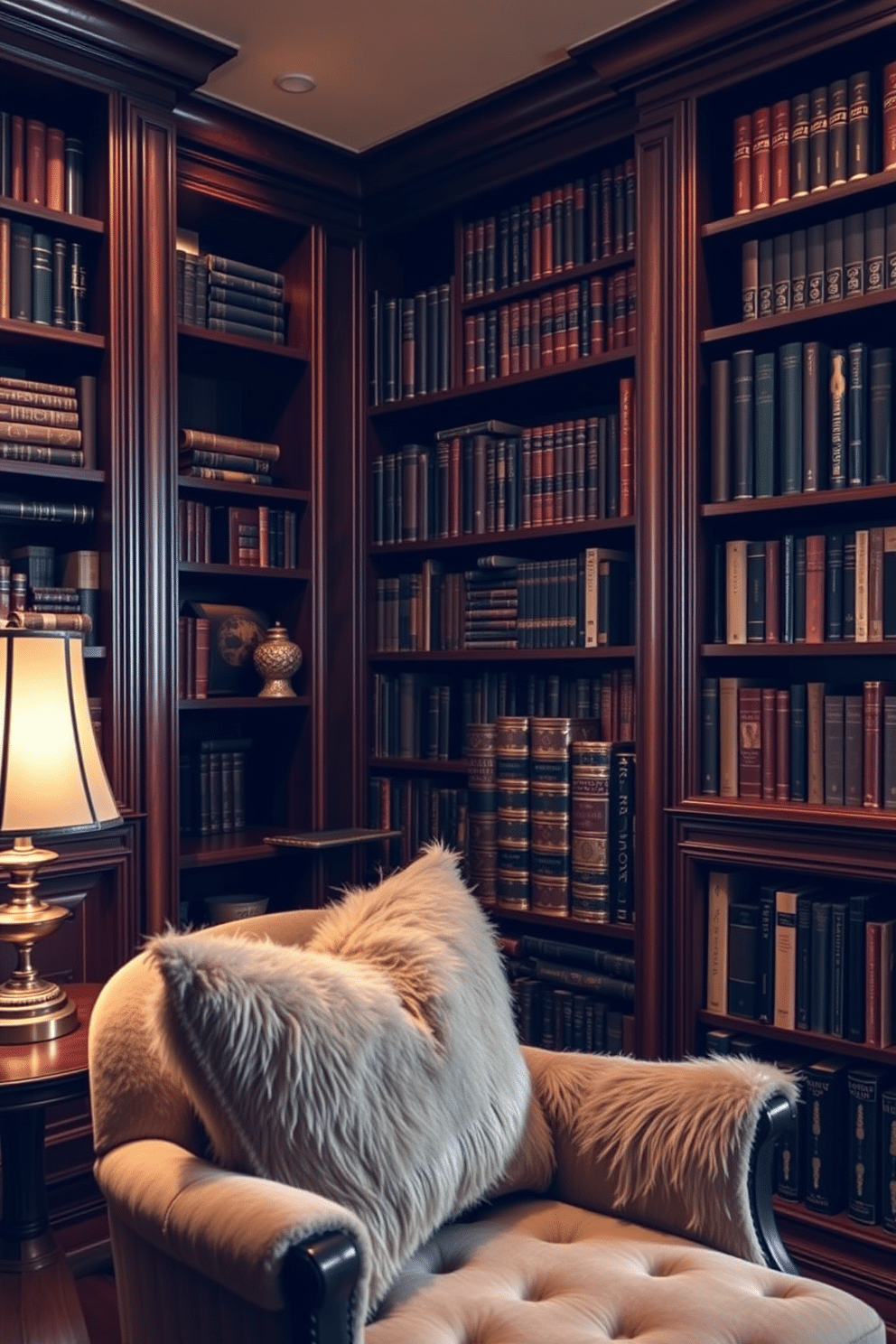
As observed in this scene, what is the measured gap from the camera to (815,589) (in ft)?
8.36

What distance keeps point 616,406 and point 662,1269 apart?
7.25 feet

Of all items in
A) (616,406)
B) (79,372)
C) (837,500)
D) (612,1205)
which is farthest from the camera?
(616,406)

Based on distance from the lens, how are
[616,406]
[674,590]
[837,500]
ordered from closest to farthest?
[837,500] → [674,590] → [616,406]

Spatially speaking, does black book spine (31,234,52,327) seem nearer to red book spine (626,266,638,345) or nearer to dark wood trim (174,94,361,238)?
dark wood trim (174,94,361,238)

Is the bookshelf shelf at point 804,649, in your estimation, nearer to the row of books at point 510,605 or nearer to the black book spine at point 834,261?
the row of books at point 510,605

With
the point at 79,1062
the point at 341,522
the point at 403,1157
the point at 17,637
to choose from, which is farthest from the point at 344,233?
the point at 403,1157

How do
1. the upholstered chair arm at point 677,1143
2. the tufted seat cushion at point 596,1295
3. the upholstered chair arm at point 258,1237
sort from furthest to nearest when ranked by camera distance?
1. the upholstered chair arm at point 677,1143
2. the tufted seat cushion at point 596,1295
3. the upholstered chair arm at point 258,1237

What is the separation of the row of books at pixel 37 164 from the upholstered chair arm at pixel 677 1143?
7.15 feet

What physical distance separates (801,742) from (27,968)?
157cm

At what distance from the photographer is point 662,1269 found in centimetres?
164

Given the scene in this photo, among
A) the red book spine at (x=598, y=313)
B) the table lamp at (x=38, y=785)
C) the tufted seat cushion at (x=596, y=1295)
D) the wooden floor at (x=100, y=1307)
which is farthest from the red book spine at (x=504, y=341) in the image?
the wooden floor at (x=100, y=1307)

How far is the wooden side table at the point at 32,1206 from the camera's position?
1840 millimetres

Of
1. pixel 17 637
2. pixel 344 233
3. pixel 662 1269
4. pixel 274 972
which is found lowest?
pixel 662 1269

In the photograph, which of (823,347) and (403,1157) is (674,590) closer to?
(823,347)
